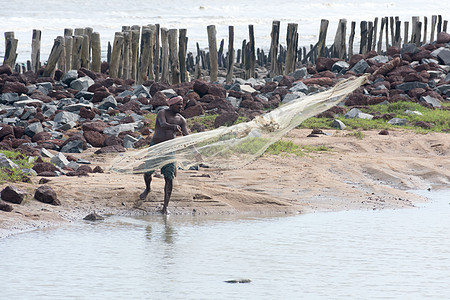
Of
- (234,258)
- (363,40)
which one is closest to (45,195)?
(234,258)

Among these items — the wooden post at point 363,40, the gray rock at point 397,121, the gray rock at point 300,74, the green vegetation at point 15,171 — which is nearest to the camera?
the green vegetation at point 15,171

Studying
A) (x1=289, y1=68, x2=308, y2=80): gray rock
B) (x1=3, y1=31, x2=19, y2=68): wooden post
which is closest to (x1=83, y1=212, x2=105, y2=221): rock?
(x1=289, y1=68, x2=308, y2=80): gray rock

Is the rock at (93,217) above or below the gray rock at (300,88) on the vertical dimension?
below

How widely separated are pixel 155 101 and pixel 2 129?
3.74m

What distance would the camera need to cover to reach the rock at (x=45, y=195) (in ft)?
27.7

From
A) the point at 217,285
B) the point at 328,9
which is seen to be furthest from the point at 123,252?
the point at 328,9

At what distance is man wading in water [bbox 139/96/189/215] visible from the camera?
8.62 m

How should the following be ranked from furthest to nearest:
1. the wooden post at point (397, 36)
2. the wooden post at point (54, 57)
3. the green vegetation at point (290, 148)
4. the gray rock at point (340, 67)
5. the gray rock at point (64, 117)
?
the wooden post at point (397, 36)
the gray rock at point (340, 67)
the wooden post at point (54, 57)
the gray rock at point (64, 117)
the green vegetation at point (290, 148)

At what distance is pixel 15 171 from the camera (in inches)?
365

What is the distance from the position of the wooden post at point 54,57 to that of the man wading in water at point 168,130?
8.99 m

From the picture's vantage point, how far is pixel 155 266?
650 centimetres

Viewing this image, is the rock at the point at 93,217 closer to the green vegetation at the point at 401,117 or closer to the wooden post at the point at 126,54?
the green vegetation at the point at 401,117

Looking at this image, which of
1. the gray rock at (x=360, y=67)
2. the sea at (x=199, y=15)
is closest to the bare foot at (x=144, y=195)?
the gray rock at (x=360, y=67)

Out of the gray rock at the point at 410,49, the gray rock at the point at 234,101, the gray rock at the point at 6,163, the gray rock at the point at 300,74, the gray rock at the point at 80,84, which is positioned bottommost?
the gray rock at the point at 6,163
